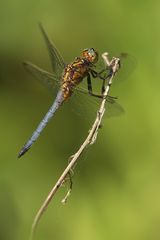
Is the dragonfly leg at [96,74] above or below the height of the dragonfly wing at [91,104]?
above

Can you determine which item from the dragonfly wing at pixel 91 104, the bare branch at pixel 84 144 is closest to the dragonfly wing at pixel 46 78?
the dragonfly wing at pixel 91 104

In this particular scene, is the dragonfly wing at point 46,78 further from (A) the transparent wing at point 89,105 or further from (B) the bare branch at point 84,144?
(B) the bare branch at point 84,144

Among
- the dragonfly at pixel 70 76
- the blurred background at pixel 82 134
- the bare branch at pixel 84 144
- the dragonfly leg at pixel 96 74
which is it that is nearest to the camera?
the bare branch at pixel 84 144

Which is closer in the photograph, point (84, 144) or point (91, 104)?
point (84, 144)

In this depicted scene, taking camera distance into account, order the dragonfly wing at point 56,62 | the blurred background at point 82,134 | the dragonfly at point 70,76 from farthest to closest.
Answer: the blurred background at point 82,134
the dragonfly wing at point 56,62
the dragonfly at point 70,76

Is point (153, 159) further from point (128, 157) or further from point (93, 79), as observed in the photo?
point (93, 79)

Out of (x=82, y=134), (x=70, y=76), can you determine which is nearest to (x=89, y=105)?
(x=70, y=76)

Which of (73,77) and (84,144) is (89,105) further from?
(84,144)

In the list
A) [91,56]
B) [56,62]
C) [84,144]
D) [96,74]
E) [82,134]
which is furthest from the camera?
[82,134]

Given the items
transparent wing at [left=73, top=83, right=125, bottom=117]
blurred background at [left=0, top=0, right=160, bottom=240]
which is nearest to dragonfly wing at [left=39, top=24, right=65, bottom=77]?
transparent wing at [left=73, top=83, right=125, bottom=117]
